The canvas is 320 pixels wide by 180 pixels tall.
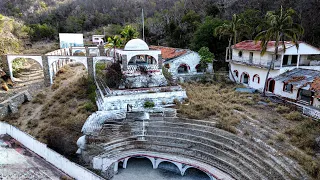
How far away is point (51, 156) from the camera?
484 inches

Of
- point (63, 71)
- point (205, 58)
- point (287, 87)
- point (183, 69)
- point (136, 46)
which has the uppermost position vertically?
point (136, 46)

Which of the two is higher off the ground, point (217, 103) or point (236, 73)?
point (236, 73)

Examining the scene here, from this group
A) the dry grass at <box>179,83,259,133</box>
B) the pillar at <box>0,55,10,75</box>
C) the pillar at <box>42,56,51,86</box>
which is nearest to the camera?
the dry grass at <box>179,83,259,133</box>

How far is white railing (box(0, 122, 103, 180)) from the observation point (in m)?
11.0

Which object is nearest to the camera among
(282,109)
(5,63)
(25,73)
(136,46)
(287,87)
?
(282,109)

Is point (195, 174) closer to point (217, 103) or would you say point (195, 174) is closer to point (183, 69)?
point (217, 103)

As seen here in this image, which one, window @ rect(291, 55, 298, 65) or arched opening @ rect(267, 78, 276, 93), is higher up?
window @ rect(291, 55, 298, 65)

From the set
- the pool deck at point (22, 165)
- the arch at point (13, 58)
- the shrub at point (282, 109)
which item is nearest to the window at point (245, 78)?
the shrub at point (282, 109)

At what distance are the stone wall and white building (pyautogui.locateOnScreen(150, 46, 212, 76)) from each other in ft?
50.2

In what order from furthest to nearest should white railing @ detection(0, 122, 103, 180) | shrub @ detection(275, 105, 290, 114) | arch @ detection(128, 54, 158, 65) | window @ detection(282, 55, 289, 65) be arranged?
arch @ detection(128, 54, 158, 65)
window @ detection(282, 55, 289, 65)
shrub @ detection(275, 105, 290, 114)
white railing @ detection(0, 122, 103, 180)

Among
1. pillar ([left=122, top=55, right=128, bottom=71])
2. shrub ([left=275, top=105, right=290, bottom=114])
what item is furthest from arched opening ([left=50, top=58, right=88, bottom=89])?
shrub ([left=275, top=105, right=290, bottom=114])

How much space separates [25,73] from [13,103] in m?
11.4

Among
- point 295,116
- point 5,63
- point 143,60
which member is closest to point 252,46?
point 295,116

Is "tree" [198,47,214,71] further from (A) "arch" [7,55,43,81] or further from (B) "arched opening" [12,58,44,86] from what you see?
(B) "arched opening" [12,58,44,86]
